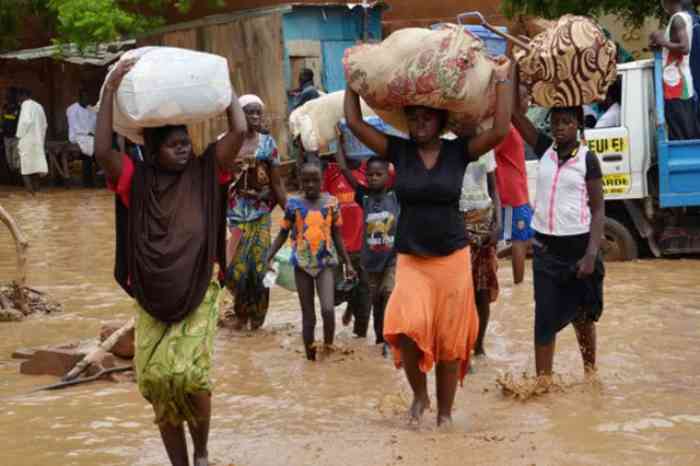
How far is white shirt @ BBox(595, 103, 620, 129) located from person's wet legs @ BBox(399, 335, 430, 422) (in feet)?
19.4

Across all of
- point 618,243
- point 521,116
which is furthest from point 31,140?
point 521,116

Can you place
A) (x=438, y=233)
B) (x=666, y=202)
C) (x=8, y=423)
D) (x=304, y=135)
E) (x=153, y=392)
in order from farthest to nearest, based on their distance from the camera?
(x=666, y=202) → (x=304, y=135) → (x=8, y=423) → (x=438, y=233) → (x=153, y=392)

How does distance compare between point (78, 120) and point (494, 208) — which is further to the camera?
point (78, 120)

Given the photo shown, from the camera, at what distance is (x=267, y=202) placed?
8.40 meters

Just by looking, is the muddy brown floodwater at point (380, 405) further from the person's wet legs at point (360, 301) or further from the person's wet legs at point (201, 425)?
the person's wet legs at point (201, 425)

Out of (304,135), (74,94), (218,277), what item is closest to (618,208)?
(304,135)

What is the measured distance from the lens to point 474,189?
276 inches

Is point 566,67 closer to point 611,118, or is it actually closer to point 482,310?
point 482,310

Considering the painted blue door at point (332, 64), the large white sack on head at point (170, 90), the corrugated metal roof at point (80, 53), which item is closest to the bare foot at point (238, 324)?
the large white sack on head at point (170, 90)

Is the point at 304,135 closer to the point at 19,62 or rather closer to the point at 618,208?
the point at 618,208

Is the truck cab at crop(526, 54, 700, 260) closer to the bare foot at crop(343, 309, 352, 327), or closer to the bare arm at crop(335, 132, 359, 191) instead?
the bare foot at crop(343, 309, 352, 327)

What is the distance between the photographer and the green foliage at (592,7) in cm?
1623

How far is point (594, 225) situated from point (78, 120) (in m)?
17.3

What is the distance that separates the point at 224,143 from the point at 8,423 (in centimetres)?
226
